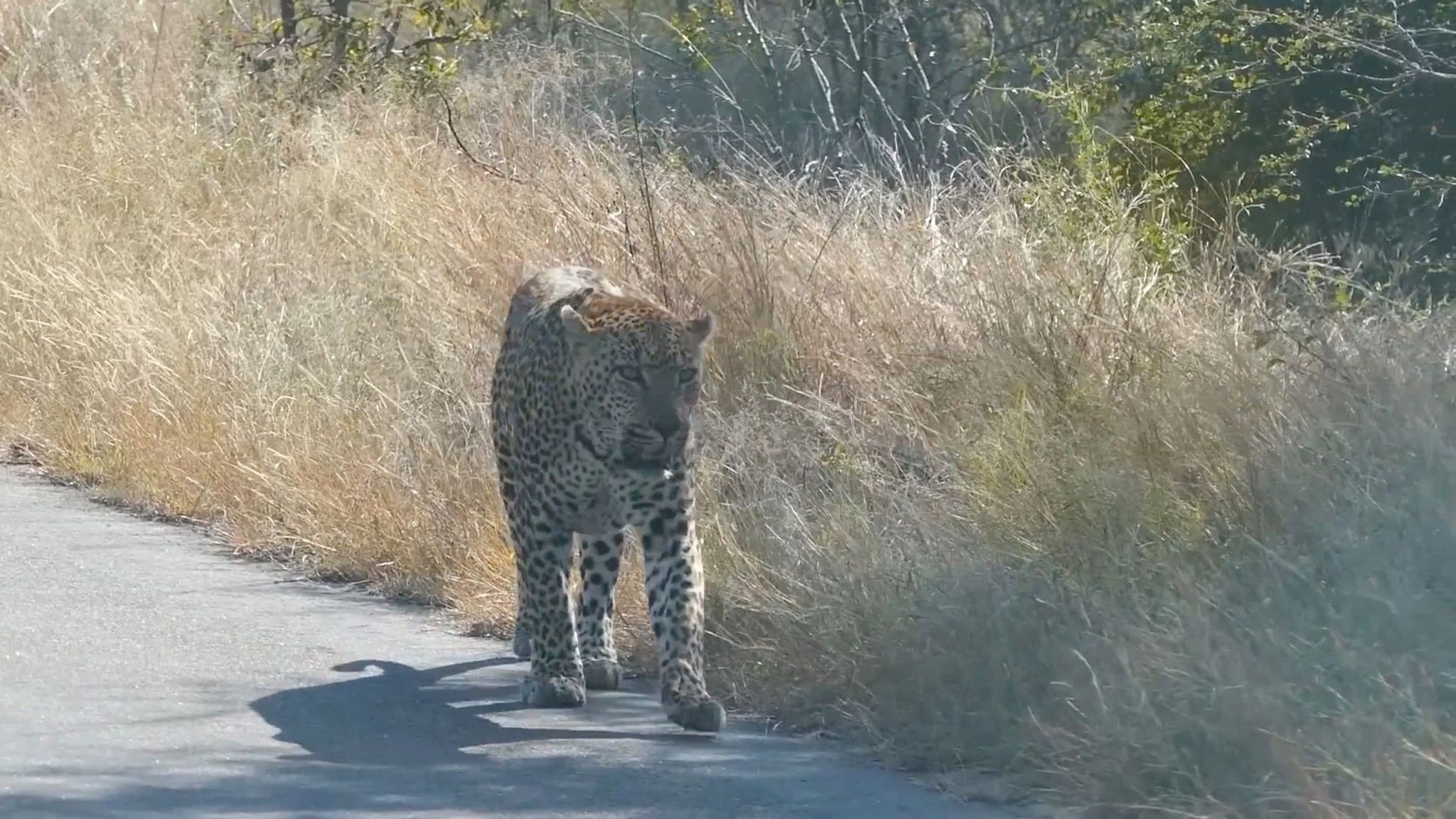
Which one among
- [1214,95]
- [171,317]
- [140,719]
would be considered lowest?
[140,719]

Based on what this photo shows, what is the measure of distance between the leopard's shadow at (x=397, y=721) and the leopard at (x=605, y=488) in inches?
7.7

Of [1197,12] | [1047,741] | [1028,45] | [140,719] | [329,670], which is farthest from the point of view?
[1028,45]

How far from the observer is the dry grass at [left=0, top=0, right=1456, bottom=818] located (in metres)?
5.46

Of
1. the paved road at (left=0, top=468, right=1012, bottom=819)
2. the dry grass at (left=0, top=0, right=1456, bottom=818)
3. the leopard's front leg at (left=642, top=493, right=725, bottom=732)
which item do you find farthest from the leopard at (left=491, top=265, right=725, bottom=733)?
the dry grass at (left=0, top=0, right=1456, bottom=818)

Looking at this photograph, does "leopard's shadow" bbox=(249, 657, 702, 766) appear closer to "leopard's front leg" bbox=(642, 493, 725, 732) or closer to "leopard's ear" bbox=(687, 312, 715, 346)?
"leopard's front leg" bbox=(642, 493, 725, 732)

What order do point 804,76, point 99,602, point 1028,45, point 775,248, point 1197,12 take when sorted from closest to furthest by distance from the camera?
1. point 99,602
2. point 775,248
3. point 1197,12
4. point 1028,45
5. point 804,76

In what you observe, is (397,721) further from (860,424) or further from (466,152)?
(466,152)

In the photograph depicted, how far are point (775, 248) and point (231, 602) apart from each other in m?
3.35

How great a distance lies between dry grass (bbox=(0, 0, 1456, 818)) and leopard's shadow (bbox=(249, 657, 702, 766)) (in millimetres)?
684

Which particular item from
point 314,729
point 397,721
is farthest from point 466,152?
point 314,729

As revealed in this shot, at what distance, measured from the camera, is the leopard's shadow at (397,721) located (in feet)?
19.6

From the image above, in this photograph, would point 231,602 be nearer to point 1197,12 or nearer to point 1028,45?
point 1197,12

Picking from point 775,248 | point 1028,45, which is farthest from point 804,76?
point 775,248

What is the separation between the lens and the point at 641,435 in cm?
630
